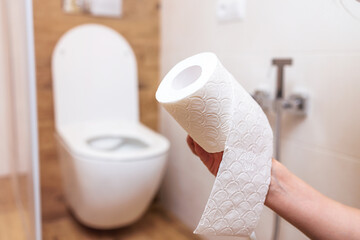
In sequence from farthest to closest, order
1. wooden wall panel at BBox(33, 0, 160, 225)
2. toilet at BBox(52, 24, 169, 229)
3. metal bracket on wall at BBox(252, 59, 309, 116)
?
1. wooden wall panel at BBox(33, 0, 160, 225)
2. toilet at BBox(52, 24, 169, 229)
3. metal bracket on wall at BBox(252, 59, 309, 116)

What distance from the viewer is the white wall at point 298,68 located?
0.47 meters

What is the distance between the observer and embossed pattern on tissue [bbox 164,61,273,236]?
1.10 feet

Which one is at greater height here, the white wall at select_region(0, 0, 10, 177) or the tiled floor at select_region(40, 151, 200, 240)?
the white wall at select_region(0, 0, 10, 177)

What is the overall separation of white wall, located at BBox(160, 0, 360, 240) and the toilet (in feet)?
1.43

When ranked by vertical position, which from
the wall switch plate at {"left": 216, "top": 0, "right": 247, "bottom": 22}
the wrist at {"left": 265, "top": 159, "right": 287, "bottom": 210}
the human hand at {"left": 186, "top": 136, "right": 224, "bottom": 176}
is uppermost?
the wall switch plate at {"left": 216, "top": 0, "right": 247, "bottom": 22}

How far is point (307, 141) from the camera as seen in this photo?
70 centimetres

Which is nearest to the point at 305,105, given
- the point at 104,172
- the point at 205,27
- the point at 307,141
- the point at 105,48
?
the point at 307,141

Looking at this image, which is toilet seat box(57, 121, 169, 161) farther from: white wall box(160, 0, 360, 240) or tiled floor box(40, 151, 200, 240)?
white wall box(160, 0, 360, 240)

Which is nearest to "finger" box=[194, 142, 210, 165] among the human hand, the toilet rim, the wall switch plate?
the human hand

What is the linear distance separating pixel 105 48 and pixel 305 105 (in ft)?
2.91

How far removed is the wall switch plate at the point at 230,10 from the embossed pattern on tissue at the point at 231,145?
346mm

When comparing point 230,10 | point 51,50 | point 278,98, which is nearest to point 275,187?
point 278,98

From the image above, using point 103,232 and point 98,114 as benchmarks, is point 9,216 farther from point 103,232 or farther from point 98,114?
point 98,114

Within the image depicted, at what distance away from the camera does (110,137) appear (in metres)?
1.28
